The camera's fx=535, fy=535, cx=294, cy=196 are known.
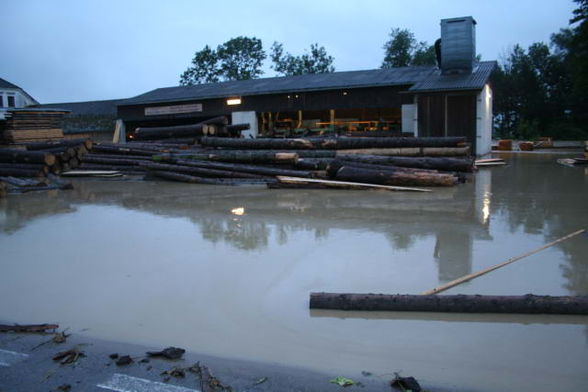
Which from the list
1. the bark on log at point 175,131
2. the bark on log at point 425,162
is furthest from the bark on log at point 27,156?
the bark on log at point 425,162

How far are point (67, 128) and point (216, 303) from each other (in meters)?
36.6

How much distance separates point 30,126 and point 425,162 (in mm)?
18803

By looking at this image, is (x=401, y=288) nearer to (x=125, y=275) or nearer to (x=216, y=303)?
(x=216, y=303)

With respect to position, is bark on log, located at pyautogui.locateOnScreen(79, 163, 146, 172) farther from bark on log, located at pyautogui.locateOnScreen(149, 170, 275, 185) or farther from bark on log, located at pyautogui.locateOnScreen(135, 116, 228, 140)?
bark on log, located at pyautogui.locateOnScreen(135, 116, 228, 140)

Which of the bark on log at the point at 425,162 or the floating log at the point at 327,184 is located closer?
the floating log at the point at 327,184

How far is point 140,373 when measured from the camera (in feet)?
11.7

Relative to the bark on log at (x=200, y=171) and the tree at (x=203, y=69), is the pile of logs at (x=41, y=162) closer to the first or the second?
the bark on log at (x=200, y=171)

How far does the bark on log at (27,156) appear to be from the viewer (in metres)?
17.3

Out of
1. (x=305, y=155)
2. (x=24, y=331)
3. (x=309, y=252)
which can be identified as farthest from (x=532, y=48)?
(x=24, y=331)

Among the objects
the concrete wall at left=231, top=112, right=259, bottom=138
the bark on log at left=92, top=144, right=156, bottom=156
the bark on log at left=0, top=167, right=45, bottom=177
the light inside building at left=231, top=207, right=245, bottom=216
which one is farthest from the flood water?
the concrete wall at left=231, top=112, right=259, bottom=138

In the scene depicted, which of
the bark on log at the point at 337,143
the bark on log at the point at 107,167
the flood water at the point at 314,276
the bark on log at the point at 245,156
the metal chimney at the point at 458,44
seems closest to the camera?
the flood water at the point at 314,276

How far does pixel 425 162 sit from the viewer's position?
13703mm

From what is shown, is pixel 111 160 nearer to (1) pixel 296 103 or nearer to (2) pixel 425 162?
(2) pixel 425 162

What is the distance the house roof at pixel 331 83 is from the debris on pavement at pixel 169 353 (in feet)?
64.7
